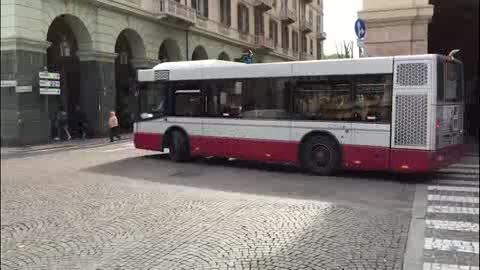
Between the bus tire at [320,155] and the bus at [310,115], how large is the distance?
0.02 m

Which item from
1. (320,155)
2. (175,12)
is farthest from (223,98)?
(175,12)

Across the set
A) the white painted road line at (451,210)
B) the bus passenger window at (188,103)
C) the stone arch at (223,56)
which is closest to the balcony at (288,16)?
the stone arch at (223,56)

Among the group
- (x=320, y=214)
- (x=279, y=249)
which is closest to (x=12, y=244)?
(x=279, y=249)

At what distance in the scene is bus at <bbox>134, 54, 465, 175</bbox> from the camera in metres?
7.39

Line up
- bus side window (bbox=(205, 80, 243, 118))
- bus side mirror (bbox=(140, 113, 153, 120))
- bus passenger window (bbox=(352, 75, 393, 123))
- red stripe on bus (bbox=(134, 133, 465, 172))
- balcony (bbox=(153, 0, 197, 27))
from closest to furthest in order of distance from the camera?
balcony (bbox=(153, 0, 197, 27)), bus passenger window (bbox=(352, 75, 393, 123)), red stripe on bus (bbox=(134, 133, 465, 172)), bus side window (bbox=(205, 80, 243, 118)), bus side mirror (bbox=(140, 113, 153, 120))

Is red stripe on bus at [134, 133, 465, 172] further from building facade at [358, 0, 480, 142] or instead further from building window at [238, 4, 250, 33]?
building facade at [358, 0, 480, 142]

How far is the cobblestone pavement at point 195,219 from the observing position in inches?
120

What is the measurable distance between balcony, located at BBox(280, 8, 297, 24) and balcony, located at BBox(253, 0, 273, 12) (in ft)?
0.41

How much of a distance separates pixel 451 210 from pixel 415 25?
503 cm

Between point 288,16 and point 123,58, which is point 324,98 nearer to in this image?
point 123,58

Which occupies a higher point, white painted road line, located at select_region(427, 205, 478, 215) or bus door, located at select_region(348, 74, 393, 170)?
bus door, located at select_region(348, 74, 393, 170)

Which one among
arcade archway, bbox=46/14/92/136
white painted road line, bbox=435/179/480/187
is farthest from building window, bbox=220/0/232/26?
white painted road line, bbox=435/179/480/187

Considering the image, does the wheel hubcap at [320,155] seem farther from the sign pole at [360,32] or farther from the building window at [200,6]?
the sign pole at [360,32]

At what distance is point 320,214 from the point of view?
5891mm
